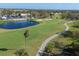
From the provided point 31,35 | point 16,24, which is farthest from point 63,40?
point 16,24

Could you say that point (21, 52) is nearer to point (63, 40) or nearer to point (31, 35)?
point (31, 35)

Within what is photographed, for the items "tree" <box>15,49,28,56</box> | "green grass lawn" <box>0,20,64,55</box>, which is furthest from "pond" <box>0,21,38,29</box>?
"tree" <box>15,49,28,56</box>

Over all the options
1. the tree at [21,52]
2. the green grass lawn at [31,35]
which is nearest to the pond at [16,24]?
the green grass lawn at [31,35]

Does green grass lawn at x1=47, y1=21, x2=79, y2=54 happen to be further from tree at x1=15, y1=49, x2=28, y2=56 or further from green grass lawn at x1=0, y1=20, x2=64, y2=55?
tree at x1=15, y1=49, x2=28, y2=56

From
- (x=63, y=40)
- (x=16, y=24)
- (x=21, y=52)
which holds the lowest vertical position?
(x=21, y=52)

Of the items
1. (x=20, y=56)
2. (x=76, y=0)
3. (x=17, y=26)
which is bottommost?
(x=20, y=56)

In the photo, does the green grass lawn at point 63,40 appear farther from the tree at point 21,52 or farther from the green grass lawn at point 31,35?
the tree at point 21,52

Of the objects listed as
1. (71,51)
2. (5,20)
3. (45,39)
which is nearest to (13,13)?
(5,20)

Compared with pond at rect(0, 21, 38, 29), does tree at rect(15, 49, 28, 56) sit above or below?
below

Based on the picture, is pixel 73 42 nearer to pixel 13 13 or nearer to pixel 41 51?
pixel 41 51
